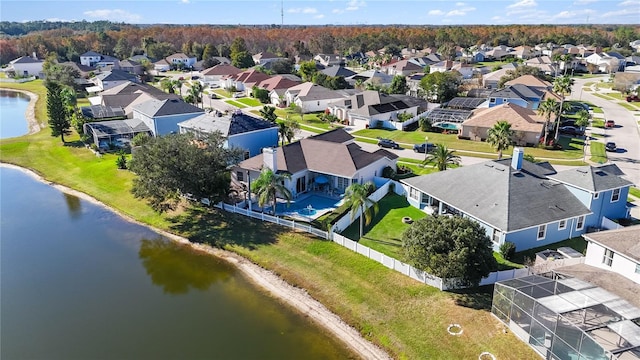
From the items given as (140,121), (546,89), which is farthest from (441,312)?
(546,89)

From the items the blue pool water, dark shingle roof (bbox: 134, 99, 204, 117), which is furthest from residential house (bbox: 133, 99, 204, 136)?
the blue pool water

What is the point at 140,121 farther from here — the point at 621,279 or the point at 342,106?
the point at 621,279

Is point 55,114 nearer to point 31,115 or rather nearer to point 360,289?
point 31,115

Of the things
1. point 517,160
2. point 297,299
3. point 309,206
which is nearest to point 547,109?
point 517,160

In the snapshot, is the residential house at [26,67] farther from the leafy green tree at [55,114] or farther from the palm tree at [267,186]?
the palm tree at [267,186]

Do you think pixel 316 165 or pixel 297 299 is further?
pixel 316 165
